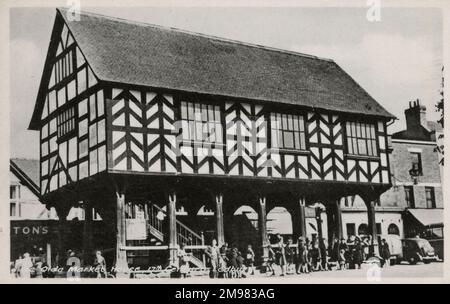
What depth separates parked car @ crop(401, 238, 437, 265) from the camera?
20.2 metres

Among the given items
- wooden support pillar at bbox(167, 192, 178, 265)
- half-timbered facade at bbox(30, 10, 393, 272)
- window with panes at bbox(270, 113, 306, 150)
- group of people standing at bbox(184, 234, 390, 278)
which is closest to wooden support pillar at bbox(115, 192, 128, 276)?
half-timbered facade at bbox(30, 10, 393, 272)

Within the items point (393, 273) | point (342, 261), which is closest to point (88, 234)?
point (342, 261)

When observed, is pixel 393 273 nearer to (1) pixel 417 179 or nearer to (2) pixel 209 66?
(1) pixel 417 179

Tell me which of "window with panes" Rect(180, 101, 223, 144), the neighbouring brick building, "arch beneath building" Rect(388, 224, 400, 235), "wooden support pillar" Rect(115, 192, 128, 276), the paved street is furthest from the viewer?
"arch beneath building" Rect(388, 224, 400, 235)

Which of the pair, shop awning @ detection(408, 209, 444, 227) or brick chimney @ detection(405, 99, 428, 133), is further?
shop awning @ detection(408, 209, 444, 227)

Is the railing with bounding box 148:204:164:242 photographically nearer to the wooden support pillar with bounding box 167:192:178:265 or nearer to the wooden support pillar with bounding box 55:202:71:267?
the wooden support pillar with bounding box 167:192:178:265

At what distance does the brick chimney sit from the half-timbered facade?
1107mm

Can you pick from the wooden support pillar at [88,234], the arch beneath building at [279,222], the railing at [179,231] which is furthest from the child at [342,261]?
the wooden support pillar at [88,234]

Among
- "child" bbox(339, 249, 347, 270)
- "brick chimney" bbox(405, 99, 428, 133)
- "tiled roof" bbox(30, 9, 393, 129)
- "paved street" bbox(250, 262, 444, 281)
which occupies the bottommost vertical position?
"paved street" bbox(250, 262, 444, 281)

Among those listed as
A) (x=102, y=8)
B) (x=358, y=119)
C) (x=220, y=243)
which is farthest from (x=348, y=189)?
(x=102, y=8)

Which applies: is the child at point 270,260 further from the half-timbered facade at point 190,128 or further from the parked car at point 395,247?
the parked car at point 395,247

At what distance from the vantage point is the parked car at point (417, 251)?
2022cm
